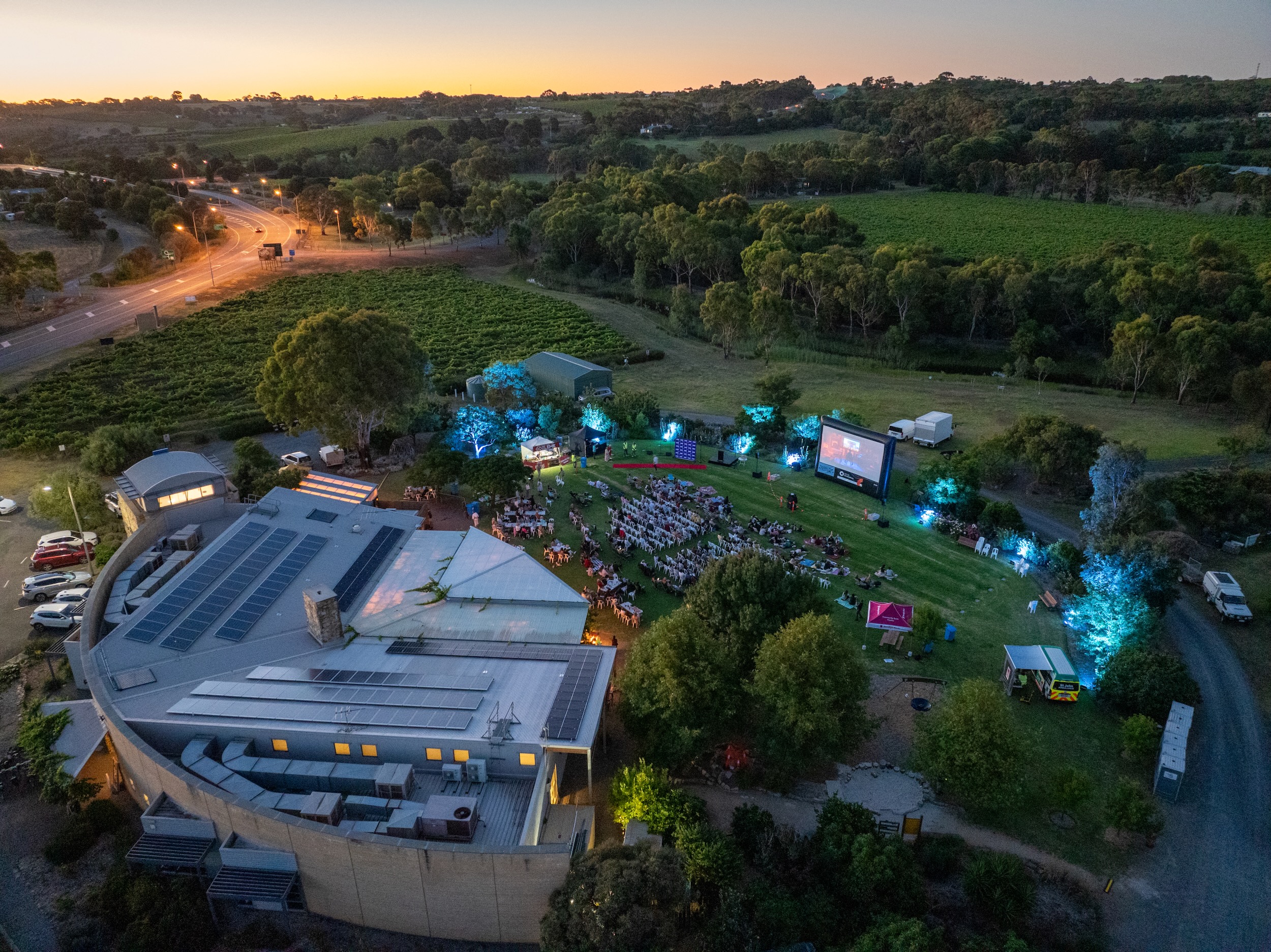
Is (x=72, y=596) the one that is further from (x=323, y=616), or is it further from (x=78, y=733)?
(x=323, y=616)

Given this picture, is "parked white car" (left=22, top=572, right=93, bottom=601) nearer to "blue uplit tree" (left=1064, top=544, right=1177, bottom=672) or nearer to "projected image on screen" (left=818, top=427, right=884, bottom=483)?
"projected image on screen" (left=818, top=427, right=884, bottom=483)

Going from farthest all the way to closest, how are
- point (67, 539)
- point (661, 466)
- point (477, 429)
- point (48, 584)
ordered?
point (477, 429) < point (661, 466) < point (67, 539) < point (48, 584)

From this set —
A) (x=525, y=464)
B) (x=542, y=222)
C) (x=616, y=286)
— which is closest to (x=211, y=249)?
(x=542, y=222)

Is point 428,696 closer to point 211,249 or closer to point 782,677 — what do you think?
point 782,677

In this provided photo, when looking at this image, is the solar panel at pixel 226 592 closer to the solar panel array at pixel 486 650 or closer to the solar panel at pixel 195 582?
the solar panel at pixel 195 582

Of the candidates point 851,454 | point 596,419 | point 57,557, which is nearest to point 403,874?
point 57,557

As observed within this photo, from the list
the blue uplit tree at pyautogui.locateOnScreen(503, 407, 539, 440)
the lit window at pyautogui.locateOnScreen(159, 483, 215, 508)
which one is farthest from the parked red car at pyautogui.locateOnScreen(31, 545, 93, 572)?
the blue uplit tree at pyautogui.locateOnScreen(503, 407, 539, 440)

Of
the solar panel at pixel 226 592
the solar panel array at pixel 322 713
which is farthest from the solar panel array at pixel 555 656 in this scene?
the solar panel at pixel 226 592
